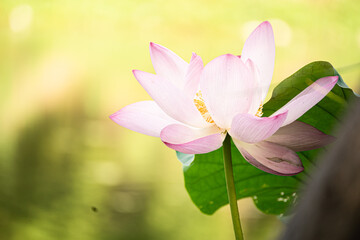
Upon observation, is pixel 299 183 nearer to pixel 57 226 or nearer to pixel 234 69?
pixel 234 69

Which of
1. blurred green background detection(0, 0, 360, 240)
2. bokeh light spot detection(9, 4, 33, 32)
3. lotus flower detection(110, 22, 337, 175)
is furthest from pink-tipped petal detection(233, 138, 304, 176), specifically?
bokeh light spot detection(9, 4, 33, 32)

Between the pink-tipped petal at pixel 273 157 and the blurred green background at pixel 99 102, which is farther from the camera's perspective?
the blurred green background at pixel 99 102

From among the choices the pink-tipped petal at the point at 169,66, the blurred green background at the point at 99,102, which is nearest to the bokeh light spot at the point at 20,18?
the blurred green background at the point at 99,102

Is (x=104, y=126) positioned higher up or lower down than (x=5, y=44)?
lower down

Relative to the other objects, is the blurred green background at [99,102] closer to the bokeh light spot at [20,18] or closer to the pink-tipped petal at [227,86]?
the bokeh light spot at [20,18]

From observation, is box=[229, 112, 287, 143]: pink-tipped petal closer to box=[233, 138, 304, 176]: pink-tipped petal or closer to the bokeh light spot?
box=[233, 138, 304, 176]: pink-tipped petal

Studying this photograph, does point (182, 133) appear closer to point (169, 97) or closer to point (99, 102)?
point (169, 97)

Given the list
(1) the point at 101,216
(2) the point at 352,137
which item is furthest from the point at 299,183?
(1) the point at 101,216
